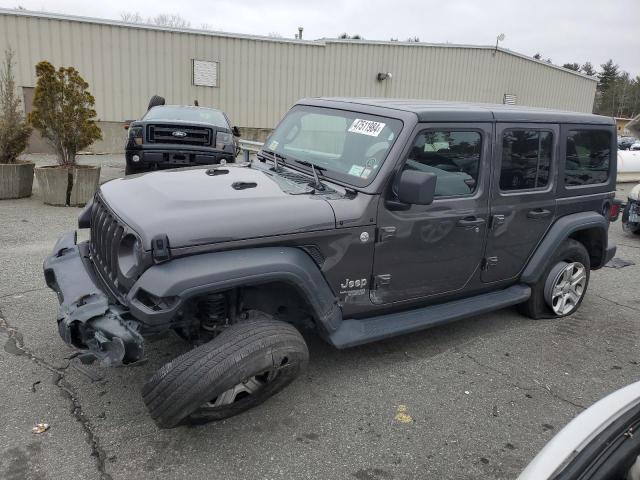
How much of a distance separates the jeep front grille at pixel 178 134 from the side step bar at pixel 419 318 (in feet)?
23.2

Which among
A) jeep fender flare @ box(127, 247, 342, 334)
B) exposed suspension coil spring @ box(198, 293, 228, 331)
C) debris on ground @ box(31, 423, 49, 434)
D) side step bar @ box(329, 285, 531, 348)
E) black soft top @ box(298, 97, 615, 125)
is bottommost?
debris on ground @ box(31, 423, 49, 434)

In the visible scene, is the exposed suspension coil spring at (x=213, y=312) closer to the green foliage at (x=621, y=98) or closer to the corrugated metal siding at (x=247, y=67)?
the corrugated metal siding at (x=247, y=67)

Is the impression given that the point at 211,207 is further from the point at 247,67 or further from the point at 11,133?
the point at 247,67

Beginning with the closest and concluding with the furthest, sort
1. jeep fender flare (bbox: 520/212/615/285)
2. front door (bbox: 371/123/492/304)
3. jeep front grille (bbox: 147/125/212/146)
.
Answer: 1. front door (bbox: 371/123/492/304)
2. jeep fender flare (bbox: 520/212/615/285)
3. jeep front grille (bbox: 147/125/212/146)

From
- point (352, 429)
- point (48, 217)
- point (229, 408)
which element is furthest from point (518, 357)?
point (48, 217)

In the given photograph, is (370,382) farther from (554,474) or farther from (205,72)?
(205,72)

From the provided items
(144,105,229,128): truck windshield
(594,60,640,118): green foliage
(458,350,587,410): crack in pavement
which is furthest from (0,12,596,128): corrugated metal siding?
(594,60,640,118): green foliage

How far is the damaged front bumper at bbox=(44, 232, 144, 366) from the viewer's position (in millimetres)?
2672

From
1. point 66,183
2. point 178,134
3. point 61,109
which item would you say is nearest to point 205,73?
point 178,134

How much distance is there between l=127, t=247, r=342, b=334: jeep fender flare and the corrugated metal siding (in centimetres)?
1585

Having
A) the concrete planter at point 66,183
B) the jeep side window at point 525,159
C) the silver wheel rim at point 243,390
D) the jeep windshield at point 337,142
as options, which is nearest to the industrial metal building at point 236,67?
the concrete planter at point 66,183

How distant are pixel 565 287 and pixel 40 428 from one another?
4318mm

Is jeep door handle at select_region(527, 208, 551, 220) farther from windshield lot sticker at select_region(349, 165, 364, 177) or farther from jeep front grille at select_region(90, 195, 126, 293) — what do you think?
jeep front grille at select_region(90, 195, 126, 293)

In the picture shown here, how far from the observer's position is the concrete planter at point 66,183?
28.3 feet
